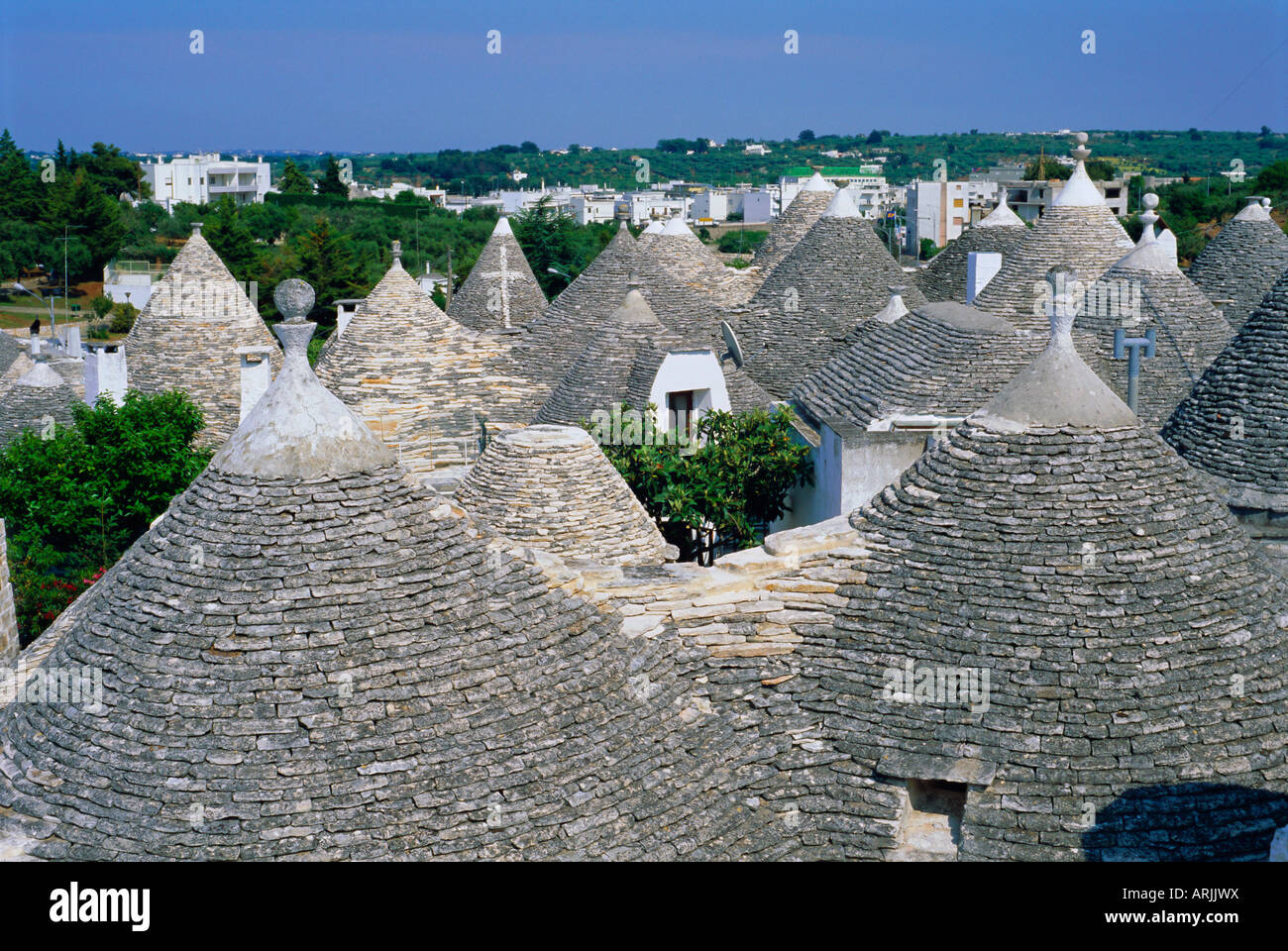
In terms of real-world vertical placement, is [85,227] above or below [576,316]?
above

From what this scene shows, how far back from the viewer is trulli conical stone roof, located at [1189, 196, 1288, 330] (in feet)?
81.7

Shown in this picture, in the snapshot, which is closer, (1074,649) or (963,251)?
(1074,649)

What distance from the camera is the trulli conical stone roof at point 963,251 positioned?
29.0 meters

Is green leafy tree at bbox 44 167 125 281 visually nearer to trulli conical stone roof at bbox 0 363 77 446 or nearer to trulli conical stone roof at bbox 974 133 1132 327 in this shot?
trulli conical stone roof at bbox 0 363 77 446

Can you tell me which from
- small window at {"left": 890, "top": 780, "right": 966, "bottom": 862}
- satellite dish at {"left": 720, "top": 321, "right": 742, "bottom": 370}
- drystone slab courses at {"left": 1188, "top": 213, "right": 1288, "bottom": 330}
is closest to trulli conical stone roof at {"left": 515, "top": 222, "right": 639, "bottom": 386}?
satellite dish at {"left": 720, "top": 321, "right": 742, "bottom": 370}

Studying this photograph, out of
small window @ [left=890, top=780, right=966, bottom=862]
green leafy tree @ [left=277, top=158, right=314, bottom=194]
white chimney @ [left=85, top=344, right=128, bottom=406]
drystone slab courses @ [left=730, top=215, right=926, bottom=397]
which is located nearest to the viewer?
small window @ [left=890, top=780, right=966, bottom=862]

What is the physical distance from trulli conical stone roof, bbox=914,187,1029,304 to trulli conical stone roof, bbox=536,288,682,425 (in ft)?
31.3

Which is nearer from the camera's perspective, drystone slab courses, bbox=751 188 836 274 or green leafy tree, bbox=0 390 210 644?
green leafy tree, bbox=0 390 210 644

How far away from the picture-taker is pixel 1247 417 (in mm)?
13703

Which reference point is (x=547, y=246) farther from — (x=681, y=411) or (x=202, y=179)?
(x=202, y=179)

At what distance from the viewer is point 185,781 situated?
756cm

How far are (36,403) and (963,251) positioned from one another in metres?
18.9

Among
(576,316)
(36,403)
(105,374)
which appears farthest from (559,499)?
(36,403)

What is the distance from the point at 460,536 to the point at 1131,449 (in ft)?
15.3
